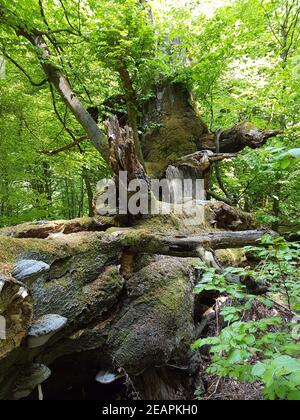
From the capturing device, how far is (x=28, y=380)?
Answer: 2076 millimetres

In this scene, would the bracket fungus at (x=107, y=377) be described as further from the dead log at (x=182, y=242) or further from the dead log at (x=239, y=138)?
the dead log at (x=239, y=138)

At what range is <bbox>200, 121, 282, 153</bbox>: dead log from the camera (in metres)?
5.80

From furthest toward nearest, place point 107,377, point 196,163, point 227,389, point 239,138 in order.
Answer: point 239,138 → point 196,163 → point 227,389 → point 107,377

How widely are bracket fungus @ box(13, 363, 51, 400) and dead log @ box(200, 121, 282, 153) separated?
534cm

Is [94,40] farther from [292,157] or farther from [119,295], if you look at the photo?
[292,157]

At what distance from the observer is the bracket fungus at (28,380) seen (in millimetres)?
2055

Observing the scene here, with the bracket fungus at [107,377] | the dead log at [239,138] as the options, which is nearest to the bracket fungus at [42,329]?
the bracket fungus at [107,377]

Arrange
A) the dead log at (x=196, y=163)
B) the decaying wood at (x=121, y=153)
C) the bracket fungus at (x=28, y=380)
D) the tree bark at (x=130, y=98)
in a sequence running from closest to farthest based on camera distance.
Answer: the bracket fungus at (x=28, y=380), the decaying wood at (x=121, y=153), the dead log at (x=196, y=163), the tree bark at (x=130, y=98)

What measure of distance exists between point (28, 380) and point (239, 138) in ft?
18.8

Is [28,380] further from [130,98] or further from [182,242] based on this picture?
[130,98]

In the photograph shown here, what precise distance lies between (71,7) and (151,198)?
4603mm

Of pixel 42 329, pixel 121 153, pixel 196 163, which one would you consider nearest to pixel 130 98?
pixel 196 163

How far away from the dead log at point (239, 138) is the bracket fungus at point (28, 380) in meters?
5.34

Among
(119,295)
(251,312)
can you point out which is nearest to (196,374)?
(251,312)
